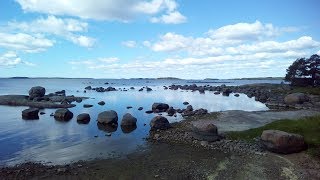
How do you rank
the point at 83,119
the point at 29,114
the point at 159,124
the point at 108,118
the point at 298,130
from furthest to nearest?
the point at 29,114
the point at 83,119
the point at 108,118
the point at 159,124
the point at 298,130

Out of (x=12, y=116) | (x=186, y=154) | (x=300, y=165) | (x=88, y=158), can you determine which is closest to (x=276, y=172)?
(x=300, y=165)

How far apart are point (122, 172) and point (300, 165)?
13378mm

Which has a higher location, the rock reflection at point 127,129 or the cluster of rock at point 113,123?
the cluster of rock at point 113,123

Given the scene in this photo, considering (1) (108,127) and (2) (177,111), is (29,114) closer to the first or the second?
(1) (108,127)

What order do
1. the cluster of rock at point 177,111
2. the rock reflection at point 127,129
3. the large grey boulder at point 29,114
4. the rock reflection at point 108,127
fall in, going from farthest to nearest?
the cluster of rock at point 177,111 → the large grey boulder at point 29,114 → the rock reflection at point 108,127 → the rock reflection at point 127,129

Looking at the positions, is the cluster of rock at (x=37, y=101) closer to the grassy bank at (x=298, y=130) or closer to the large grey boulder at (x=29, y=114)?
the large grey boulder at (x=29, y=114)

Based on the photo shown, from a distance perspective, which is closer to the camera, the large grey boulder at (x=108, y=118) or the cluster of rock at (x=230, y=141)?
the cluster of rock at (x=230, y=141)

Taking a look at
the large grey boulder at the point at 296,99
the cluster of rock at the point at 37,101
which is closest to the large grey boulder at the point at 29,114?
the cluster of rock at the point at 37,101

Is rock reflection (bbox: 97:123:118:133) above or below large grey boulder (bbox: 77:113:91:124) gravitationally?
below

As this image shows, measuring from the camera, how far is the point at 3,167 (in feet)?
80.8

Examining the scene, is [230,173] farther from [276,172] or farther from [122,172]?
[122,172]

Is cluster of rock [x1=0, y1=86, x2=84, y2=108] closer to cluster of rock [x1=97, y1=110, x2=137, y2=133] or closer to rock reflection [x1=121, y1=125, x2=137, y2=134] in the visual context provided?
cluster of rock [x1=97, y1=110, x2=137, y2=133]

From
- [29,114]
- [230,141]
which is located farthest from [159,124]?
[29,114]

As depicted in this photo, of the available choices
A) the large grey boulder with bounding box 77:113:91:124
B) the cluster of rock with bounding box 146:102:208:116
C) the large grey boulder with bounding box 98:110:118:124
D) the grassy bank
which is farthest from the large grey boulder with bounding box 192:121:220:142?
the large grey boulder with bounding box 77:113:91:124
